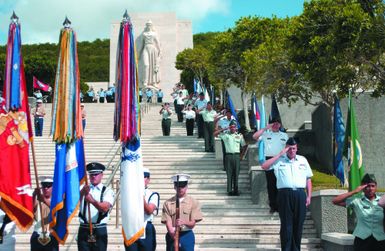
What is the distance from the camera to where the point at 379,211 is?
808 cm

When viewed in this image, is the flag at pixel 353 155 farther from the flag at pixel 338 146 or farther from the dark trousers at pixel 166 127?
the dark trousers at pixel 166 127

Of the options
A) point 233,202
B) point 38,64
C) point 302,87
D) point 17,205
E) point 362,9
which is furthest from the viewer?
point 38,64

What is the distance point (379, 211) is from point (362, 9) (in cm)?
580

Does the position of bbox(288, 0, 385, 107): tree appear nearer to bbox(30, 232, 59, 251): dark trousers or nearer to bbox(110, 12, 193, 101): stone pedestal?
bbox(30, 232, 59, 251): dark trousers

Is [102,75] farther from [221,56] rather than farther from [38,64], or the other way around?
[221,56]

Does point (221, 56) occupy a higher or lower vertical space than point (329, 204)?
higher

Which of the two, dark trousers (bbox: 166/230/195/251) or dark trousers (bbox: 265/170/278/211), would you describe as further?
dark trousers (bbox: 265/170/278/211)

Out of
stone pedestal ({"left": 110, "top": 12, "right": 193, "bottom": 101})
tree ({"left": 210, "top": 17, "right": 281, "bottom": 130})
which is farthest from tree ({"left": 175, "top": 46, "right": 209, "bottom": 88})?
tree ({"left": 210, "top": 17, "right": 281, "bottom": 130})

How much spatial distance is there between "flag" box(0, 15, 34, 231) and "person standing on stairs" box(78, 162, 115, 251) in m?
0.69

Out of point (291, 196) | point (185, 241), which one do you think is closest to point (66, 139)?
point (185, 241)

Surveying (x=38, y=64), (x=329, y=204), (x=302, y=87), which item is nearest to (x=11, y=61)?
(x=329, y=204)

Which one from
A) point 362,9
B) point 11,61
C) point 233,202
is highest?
point 362,9

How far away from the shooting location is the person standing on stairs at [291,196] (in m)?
9.59

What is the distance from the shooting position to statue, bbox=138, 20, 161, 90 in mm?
44125
